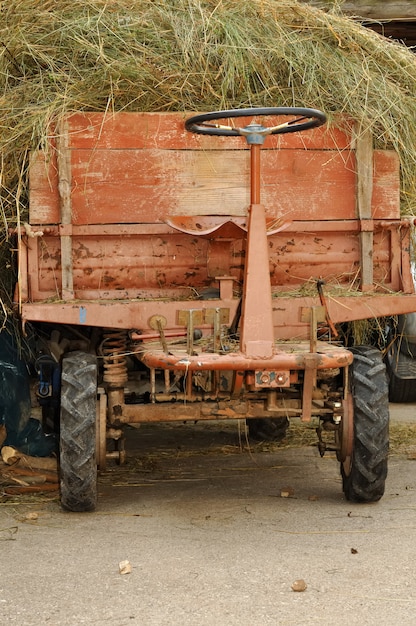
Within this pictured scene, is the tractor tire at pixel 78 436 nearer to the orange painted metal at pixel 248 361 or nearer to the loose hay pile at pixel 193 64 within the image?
the orange painted metal at pixel 248 361

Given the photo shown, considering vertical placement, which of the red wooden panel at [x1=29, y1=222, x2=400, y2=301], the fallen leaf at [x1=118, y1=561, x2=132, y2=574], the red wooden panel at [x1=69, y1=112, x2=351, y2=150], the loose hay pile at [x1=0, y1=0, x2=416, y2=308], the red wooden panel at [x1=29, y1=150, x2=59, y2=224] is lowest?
the fallen leaf at [x1=118, y1=561, x2=132, y2=574]

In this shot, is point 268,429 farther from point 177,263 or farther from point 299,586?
point 299,586

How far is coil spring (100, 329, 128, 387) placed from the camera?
6.03 m

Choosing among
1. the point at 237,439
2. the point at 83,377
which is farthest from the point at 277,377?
the point at 237,439

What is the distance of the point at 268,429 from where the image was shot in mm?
8227

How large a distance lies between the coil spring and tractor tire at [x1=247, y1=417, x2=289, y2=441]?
7.26 feet

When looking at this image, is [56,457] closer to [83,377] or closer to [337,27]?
[83,377]

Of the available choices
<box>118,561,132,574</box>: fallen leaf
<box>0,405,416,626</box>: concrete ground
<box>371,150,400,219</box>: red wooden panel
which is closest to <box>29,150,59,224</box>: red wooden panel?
<box>0,405,416,626</box>: concrete ground

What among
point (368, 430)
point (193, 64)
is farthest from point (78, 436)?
point (193, 64)

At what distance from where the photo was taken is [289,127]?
5.56 metres

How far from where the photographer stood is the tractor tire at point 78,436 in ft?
18.7

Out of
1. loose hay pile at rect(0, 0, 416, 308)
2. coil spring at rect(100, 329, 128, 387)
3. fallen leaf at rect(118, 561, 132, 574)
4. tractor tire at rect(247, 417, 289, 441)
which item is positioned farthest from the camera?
tractor tire at rect(247, 417, 289, 441)

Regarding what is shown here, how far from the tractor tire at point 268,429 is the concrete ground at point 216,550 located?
696 mm

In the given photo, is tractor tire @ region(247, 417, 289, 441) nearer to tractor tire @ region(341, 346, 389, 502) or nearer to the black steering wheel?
tractor tire @ region(341, 346, 389, 502)
